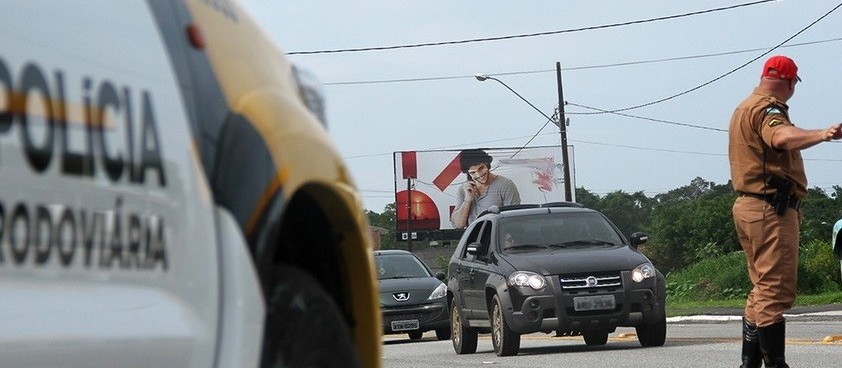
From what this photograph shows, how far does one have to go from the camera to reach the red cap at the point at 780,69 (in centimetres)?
937

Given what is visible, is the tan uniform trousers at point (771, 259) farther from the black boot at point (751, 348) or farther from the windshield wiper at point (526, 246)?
the windshield wiper at point (526, 246)

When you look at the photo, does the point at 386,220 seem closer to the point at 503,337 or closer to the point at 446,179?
the point at 446,179

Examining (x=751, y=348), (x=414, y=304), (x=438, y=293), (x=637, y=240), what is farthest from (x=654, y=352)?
(x=438, y=293)

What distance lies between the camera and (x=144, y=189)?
9.80 feet

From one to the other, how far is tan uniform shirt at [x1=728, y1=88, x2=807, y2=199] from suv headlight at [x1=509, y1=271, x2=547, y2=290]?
578cm

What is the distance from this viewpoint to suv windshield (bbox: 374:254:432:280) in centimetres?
2355

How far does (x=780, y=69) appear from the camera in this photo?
30.8 feet

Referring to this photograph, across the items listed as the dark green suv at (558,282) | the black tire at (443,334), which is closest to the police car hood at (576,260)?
the dark green suv at (558,282)

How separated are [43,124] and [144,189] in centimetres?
37

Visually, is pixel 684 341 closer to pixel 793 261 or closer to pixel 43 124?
pixel 793 261

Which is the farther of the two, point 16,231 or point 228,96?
point 228,96

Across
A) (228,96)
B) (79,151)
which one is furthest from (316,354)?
(79,151)

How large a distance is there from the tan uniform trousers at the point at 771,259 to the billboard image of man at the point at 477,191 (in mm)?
57627

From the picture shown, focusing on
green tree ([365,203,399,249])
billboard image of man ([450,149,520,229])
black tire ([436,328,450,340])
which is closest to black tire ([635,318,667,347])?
black tire ([436,328,450,340])
